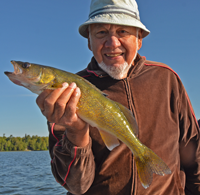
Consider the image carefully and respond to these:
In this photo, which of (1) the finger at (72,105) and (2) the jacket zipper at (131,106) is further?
(2) the jacket zipper at (131,106)

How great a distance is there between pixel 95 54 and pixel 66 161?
1.74 metres

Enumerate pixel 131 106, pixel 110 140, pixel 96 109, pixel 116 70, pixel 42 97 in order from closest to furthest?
pixel 42 97
pixel 96 109
pixel 110 140
pixel 131 106
pixel 116 70

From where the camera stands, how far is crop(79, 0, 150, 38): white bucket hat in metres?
3.41

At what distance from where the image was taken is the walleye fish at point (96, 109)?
9.29ft

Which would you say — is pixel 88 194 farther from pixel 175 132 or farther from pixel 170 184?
pixel 175 132

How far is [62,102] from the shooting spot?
104 inches

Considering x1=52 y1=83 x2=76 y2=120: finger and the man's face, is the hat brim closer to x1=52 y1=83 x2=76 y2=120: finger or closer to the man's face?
the man's face

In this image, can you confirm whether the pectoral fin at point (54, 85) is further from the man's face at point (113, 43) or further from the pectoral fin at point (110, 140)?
the man's face at point (113, 43)

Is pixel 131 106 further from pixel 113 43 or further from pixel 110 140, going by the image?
pixel 113 43

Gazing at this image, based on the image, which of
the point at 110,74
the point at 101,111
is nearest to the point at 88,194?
the point at 101,111

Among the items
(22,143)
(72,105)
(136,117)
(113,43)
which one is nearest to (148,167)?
(136,117)

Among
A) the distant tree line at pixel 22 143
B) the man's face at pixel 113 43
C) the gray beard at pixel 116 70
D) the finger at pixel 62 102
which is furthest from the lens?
the distant tree line at pixel 22 143

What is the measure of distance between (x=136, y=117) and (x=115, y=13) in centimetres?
166

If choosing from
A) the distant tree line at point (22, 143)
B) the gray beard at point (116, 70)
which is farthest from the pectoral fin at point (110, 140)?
the distant tree line at point (22, 143)
